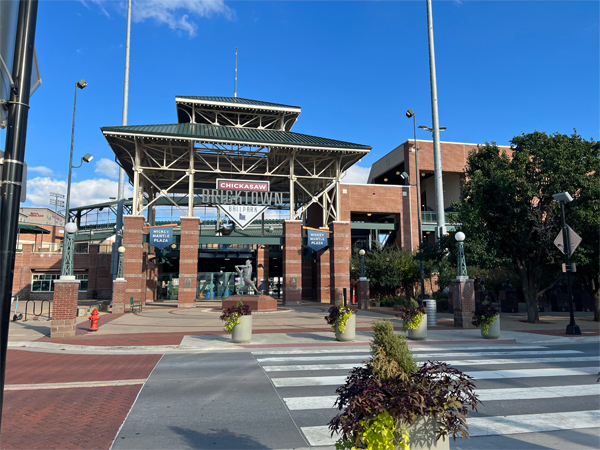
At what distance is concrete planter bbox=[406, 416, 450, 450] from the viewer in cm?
363

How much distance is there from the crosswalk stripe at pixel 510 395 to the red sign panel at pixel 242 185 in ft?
94.8

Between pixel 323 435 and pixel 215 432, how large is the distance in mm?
1449

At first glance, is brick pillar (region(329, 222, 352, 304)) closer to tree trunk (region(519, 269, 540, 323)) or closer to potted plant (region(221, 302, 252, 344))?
tree trunk (region(519, 269, 540, 323))

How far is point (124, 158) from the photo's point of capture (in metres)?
36.3

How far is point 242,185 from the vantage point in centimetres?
3541

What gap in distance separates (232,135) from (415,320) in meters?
25.0

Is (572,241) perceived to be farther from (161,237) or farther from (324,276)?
(161,237)

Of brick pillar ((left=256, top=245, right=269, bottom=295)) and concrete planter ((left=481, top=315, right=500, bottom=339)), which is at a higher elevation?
brick pillar ((left=256, top=245, right=269, bottom=295))

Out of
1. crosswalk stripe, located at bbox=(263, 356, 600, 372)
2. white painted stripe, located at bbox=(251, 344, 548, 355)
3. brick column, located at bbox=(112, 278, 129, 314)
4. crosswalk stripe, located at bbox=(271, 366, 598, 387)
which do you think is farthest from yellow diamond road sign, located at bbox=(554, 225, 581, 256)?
brick column, located at bbox=(112, 278, 129, 314)

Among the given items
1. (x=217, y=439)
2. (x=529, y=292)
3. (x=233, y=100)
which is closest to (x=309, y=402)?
(x=217, y=439)

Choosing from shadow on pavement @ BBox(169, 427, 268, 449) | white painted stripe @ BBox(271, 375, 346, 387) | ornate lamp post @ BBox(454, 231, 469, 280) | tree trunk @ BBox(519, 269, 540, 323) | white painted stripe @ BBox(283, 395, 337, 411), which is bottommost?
white painted stripe @ BBox(271, 375, 346, 387)

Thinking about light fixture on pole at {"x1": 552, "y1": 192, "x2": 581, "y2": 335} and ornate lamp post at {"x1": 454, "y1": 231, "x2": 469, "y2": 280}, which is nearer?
light fixture on pole at {"x1": 552, "y1": 192, "x2": 581, "y2": 335}

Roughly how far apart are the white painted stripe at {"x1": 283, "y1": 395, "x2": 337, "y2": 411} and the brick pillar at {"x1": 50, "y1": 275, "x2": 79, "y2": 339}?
11.7m

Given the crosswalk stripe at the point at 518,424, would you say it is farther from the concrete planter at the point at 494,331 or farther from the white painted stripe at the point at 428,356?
the concrete planter at the point at 494,331
